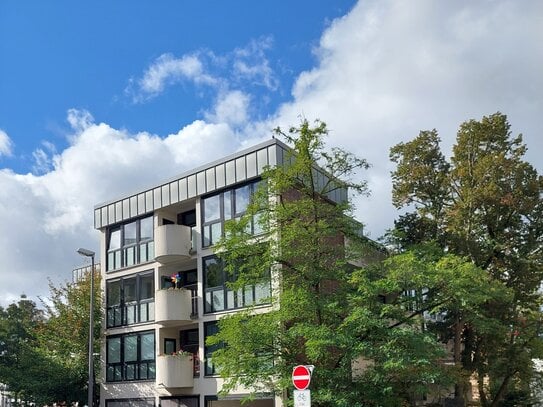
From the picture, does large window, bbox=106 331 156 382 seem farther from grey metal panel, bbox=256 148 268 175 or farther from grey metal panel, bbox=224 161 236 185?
grey metal panel, bbox=256 148 268 175

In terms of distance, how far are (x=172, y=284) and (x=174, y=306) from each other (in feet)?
7.22

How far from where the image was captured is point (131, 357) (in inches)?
1169

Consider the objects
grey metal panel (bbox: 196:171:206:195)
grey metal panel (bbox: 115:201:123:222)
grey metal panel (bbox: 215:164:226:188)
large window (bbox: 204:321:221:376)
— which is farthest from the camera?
grey metal panel (bbox: 115:201:123:222)

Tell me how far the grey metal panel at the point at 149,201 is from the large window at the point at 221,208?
3128 mm

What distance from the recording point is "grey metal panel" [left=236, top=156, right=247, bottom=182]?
26094mm

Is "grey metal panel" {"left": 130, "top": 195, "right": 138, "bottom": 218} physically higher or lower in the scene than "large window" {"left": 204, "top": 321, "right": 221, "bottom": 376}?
higher

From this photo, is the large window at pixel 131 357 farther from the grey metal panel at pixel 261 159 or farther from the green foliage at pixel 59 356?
the grey metal panel at pixel 261 159

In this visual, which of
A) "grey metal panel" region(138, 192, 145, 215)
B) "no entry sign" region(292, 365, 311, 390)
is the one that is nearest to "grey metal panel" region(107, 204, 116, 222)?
"grey metal panel" region(138, 192, 145, 215)

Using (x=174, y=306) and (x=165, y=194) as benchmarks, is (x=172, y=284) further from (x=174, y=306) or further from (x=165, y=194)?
(x=165, y=194)

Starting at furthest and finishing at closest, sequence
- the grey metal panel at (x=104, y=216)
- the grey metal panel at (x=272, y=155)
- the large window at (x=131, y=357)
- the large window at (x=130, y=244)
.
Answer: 1. the grey metal panel at (x=104, y=216)
2. the large window at (x=130, y=244)
3. the large window at (x=131, y=357)
4. the grey metal panel at (x=272, y=155)

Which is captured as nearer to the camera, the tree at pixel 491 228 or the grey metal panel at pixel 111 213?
the tree at pixel 491 228

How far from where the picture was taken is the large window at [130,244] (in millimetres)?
30016

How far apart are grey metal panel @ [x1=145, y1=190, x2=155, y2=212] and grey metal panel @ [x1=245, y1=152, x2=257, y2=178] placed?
5.86 metres

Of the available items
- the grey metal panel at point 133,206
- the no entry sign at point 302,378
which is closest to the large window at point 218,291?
the grey metal panel at point 133,206
